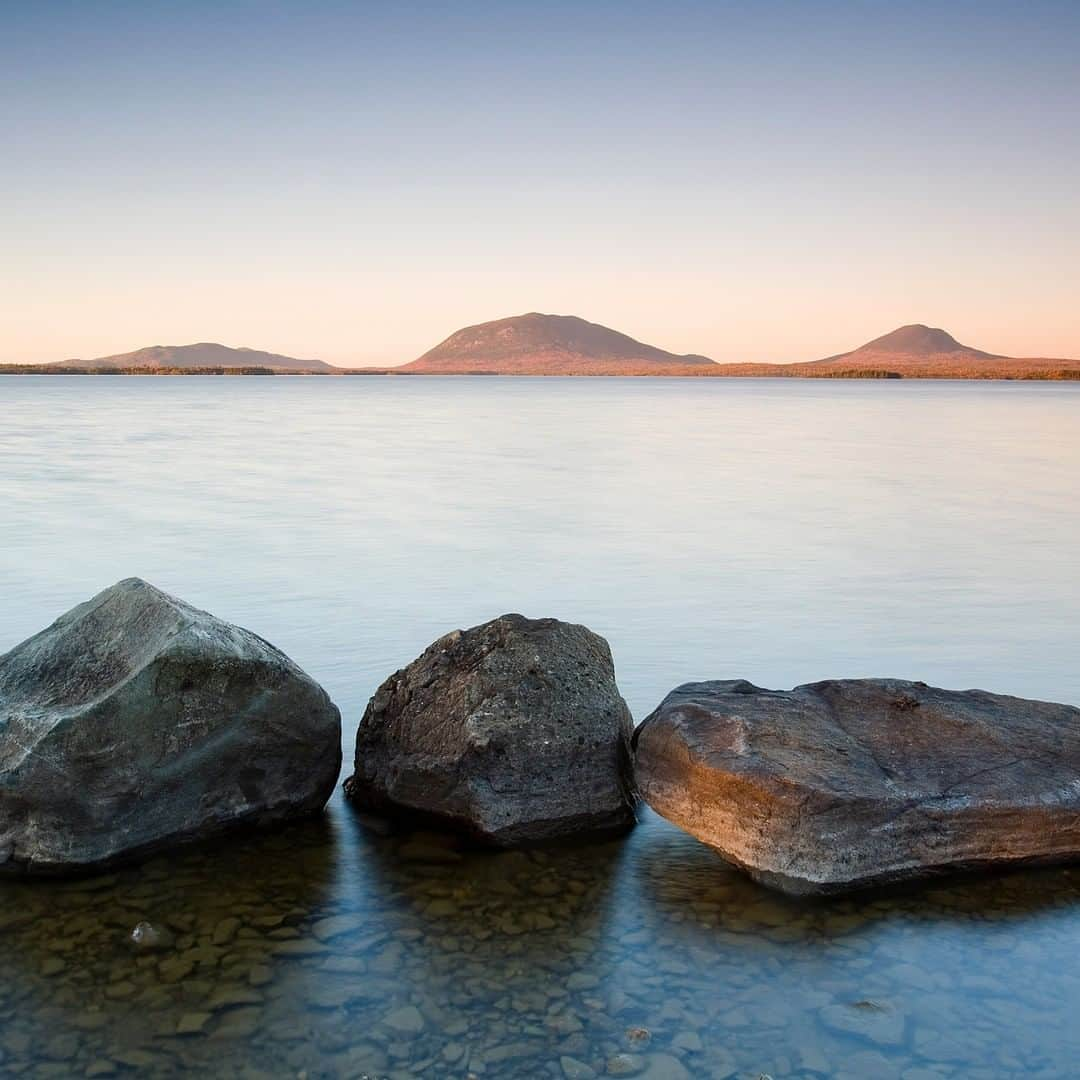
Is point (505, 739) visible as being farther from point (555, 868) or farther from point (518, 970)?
point (518, 970)

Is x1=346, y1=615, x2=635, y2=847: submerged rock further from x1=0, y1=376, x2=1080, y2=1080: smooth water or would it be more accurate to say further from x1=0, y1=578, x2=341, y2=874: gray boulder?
x1=0, y1=578, x2=341, y2=874: gray boulder

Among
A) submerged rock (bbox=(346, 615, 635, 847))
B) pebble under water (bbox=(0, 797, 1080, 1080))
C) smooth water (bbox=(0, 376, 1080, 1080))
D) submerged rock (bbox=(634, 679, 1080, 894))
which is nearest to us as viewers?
pebble under water (bbox=(0, 797, 1080, 1080))

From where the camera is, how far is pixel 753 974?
211 inches

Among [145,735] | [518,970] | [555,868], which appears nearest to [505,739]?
[555,868]

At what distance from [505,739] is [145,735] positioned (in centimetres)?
200

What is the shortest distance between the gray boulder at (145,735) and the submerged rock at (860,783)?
2.17 metres

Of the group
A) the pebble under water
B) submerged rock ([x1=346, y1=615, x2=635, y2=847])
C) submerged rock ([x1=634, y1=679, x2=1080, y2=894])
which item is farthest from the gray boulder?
submerged rock ([x1=634, y1=679, x2=1080, y2=894])

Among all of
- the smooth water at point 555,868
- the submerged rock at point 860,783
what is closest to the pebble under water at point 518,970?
the smooth water at point 555,868

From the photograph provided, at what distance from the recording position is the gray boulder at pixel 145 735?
6.10 metres

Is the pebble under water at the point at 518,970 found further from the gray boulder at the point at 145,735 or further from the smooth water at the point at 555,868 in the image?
the gray boulder at the point at 145,735

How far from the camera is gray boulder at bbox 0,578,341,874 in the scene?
6.10 m

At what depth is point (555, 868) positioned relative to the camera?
6.46 metres

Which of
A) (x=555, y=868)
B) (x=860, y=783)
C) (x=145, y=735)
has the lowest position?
(x=555, y=868)

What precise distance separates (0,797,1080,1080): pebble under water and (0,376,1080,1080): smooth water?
0.06ft
